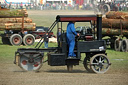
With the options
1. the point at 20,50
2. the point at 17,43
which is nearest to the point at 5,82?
the point at 20,50

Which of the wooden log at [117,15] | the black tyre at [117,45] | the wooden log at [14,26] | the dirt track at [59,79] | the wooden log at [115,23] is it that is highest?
the wooden log at [117,15]

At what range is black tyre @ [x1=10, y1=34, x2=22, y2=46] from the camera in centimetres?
2630

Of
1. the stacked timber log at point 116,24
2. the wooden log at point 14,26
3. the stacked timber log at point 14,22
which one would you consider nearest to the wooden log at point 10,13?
the stacked timber log at point 14,22

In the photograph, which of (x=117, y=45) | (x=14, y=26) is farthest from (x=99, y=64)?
(x=14, y=26)

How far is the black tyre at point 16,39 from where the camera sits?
26297 mm

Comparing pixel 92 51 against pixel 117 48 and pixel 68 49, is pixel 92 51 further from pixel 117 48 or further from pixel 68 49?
pixel 117 48

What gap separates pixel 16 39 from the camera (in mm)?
26484

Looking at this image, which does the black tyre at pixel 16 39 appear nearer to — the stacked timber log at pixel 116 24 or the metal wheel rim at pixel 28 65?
the stacked timber log at pixel 116 24

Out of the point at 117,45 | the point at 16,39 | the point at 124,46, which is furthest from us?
the point at 16,39

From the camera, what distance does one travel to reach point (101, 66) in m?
13.0

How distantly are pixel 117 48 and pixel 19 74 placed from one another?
11.7 m

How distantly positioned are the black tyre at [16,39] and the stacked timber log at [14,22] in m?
0.71

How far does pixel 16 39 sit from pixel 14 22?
1.40 meters

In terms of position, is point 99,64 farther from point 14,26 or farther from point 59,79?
point 14,26
